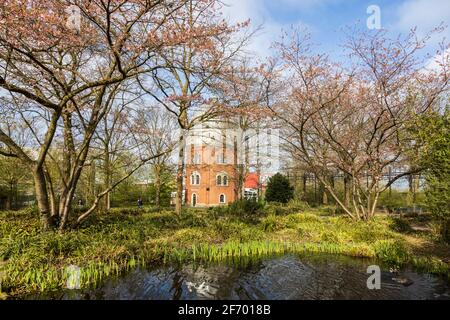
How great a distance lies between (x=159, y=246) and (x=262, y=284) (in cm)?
333

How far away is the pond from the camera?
18.2ft

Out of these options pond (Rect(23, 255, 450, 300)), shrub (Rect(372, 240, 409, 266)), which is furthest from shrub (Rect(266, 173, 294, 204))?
pond (Rect(23, 255, 450, 300))

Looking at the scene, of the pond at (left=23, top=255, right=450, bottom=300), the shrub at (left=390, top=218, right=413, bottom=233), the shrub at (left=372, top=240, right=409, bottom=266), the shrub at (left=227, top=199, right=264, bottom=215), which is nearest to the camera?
the pond at (left=23, top=255, right=450, bottom=300)

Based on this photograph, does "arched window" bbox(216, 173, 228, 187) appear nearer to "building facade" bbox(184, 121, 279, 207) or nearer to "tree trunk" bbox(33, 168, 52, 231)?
"building facade" bbox(184, 121, 279, 207)

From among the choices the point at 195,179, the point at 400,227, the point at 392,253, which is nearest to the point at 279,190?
the point at 195,179

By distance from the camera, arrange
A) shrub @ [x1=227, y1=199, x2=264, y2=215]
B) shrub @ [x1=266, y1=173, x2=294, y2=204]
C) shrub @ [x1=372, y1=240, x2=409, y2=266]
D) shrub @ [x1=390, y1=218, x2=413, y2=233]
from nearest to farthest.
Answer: shrub @ [x1=372, y1=240, x2=409, y2=266]
shrub @ [x1=390, y1=218, x2=413, y2=233]
shrub @ [x1=227, y1=199, x2=264, y2=215]
shrub @ [x1=266, y1=173, x2=294, y2=204]

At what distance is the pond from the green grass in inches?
19.4

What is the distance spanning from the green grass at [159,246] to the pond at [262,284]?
49cm

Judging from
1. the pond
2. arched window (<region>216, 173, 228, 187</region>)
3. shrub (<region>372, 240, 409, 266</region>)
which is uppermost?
arched window (<region>216, 173, 228, 187</region>)

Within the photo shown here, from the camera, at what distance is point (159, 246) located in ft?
26.7

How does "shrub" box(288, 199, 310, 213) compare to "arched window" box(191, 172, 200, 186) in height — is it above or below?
below

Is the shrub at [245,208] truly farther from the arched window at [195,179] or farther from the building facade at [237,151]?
the arched window at [195,179]

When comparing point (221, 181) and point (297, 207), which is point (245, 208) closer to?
point (297, 207)
